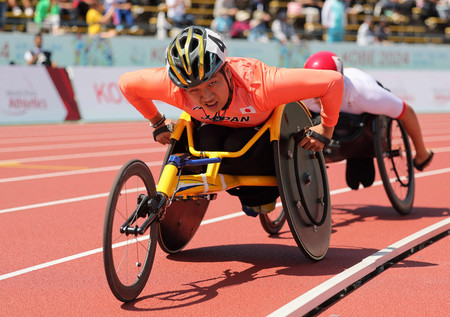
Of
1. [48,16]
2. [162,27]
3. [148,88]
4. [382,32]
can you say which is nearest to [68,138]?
[48,16]

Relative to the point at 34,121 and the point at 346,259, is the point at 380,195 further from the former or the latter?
the point at 34,121

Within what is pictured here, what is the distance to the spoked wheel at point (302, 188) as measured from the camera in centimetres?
502

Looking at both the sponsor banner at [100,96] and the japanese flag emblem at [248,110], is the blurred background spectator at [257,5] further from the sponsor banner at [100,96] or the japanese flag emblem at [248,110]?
the japanese flag emblem at [248,110]

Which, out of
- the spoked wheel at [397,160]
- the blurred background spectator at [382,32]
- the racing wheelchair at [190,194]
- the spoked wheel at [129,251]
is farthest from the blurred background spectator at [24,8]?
the spoked wheel at [129,251]

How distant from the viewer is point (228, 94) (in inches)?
187

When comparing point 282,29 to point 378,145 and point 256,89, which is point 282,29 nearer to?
point 378,145

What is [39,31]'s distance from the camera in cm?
1880

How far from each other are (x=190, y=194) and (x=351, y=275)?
111cm

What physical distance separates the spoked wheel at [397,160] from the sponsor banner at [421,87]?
1556cm

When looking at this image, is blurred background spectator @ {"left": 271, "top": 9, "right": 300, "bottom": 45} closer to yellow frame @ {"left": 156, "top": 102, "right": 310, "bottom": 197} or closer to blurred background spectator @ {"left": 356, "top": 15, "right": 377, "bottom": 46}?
blurred background spectator @ {"left": 356, "top": 15, "right": 377, "bottom": 46}

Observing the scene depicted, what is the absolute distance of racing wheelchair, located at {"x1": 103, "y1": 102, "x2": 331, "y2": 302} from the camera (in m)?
4.38

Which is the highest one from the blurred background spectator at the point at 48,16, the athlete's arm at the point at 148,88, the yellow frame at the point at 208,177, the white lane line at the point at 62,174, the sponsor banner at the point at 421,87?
the athlete's arm at the point at 148,88

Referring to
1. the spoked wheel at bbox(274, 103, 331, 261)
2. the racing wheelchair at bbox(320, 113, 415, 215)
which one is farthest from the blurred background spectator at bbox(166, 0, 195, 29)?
the spoked wheel at bbox(274, 103, 331, 261)

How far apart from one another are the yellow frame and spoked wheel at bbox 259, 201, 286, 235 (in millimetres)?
1131
